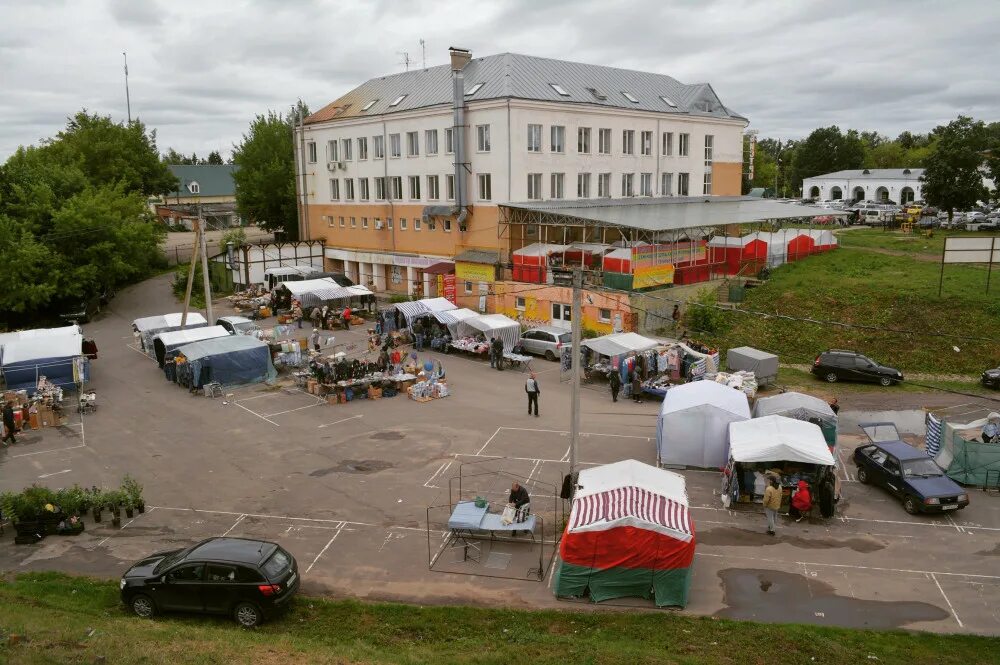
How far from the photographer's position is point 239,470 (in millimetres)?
19516

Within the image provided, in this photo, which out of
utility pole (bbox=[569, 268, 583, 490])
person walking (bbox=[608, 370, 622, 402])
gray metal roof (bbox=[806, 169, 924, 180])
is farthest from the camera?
gray metal roof (bbox=[806, 169, 924, 180])

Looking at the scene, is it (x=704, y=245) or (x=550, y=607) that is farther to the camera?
(x=704, y=245)

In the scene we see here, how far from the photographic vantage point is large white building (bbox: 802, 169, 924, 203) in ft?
294

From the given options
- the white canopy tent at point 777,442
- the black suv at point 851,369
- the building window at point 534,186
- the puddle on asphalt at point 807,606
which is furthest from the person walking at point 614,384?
the building window at point 534,186

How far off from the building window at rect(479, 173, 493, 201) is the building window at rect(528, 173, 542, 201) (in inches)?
83.9

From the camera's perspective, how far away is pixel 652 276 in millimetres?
34875

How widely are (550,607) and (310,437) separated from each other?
1154 centimetres


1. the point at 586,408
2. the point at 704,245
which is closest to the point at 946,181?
the point at 704,245

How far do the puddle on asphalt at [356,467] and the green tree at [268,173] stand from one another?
143 feet

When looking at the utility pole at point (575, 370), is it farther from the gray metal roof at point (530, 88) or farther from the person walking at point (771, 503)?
the gray metal roof at point (530, 88)

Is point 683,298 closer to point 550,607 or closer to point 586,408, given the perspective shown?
point 586,408

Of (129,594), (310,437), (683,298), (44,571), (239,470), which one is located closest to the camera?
(129,594)

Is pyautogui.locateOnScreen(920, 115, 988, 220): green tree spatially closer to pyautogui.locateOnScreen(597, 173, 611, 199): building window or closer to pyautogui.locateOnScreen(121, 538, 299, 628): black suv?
pyautogui.locateOnScreen(597, 173, 611, 199): building window

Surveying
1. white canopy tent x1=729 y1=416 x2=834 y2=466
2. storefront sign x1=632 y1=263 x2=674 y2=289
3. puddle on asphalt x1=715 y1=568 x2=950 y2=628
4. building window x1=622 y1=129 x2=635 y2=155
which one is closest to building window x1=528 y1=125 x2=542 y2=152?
building window x1=622 y1=129 x2=635 y2=155
